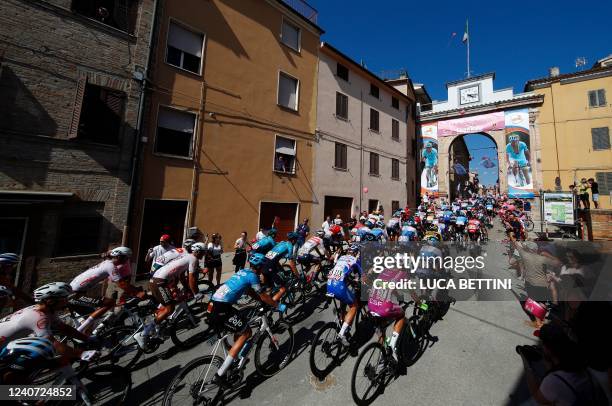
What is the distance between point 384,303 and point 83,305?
216 inches

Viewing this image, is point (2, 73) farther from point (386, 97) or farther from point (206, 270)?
point (386, 97)

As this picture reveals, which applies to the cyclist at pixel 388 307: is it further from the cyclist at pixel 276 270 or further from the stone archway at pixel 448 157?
the stone archway at pixel 448 157

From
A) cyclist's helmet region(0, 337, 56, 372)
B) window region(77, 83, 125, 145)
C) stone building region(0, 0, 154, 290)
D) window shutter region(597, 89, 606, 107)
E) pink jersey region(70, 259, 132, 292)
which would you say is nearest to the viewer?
Result: cyclist's helmet region(0, 337, 56, 372)

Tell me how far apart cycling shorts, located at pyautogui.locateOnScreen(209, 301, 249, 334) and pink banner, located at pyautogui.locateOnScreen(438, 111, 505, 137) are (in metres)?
31.9

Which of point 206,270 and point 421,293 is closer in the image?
point 421,293

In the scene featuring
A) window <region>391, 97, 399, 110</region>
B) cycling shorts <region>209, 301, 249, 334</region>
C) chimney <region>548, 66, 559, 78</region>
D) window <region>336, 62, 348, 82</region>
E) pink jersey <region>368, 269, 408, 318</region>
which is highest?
chimney <region>548, 66, 559, 78</region>

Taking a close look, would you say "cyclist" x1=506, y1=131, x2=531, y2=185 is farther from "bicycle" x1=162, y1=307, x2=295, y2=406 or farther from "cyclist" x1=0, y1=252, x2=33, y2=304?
"cyclist" x1=0, y1=252, x2=33, y2=304

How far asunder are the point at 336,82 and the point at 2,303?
59.3 feet

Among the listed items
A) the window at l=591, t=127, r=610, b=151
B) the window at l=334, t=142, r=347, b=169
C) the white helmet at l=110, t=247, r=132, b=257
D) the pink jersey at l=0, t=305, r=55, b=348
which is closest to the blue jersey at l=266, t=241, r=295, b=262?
the white helmet at l=110, t=247, r=132, b=257

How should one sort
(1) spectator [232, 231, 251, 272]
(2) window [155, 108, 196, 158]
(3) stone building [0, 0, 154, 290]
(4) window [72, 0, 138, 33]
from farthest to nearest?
(2) window [155, 108, 196, 158], (1) spectator [232, 231, 251, 272], (4) window [72, 0, 138, 33], (3) stone building [0, 0, 154, 290]

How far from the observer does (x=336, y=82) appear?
690 inches

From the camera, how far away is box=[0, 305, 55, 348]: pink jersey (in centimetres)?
311

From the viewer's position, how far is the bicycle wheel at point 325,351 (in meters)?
4.18

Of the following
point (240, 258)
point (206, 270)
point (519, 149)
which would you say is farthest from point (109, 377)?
point (519, 149)
